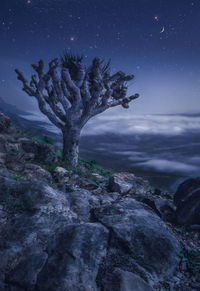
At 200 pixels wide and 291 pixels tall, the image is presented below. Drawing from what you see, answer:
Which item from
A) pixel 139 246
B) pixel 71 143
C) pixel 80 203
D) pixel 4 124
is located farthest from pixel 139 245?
pixel 4 124

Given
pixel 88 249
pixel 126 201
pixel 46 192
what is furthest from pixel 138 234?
pixel 46 192

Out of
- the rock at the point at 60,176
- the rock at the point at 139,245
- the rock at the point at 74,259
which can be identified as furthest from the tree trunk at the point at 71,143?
the rock at the point at 74,259

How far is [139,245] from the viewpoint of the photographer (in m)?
2.55

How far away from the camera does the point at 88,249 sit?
90.6 inches

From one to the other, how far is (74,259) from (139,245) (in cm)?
104

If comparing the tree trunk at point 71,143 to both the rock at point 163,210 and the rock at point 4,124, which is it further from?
the rock at point 163,210

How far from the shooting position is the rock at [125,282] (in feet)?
6.26

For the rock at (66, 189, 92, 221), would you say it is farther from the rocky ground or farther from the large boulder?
the large boulder

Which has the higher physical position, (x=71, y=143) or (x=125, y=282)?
(x=71, y=143)

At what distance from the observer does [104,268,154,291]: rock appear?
1907 millimetres

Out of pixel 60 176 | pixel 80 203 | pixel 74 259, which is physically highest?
pixel 60 176

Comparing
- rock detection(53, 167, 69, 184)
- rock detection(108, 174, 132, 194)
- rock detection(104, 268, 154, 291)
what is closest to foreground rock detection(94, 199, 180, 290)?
rock detection(104, 268, 154, 291)

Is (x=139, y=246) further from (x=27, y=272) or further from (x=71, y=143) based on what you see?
(x=71, y=143)

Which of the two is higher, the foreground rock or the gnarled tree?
the gnarled tree
